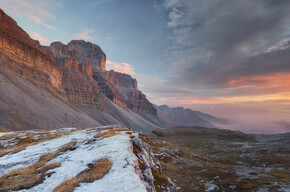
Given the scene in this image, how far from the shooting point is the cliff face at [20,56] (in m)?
74.1

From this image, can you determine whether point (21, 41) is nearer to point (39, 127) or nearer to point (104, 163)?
point (39, 127)

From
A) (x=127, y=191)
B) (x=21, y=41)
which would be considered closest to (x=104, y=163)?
(x=127, y=191)

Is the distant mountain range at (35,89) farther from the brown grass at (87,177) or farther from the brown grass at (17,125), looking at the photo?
the brown grass at (87,177)

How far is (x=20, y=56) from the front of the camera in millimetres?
81812

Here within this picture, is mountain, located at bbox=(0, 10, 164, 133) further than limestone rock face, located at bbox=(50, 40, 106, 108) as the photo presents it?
No

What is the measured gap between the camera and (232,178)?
18984 millimetres

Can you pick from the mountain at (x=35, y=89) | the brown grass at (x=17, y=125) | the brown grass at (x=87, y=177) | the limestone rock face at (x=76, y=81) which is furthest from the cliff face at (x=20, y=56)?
the brown grass at (x=87, y=177)

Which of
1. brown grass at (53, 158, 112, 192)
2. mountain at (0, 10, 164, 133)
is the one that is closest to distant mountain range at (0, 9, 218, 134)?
mountain at (0, 10, 164, 133)

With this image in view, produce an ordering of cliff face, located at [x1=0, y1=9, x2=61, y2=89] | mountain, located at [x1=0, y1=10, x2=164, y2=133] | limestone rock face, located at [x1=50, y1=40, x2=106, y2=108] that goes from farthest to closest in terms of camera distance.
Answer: limestone rock face, located at [x1=50, y1=40, x2=106, y2=108]
cliff face, located at [x1=0, y1=9, x2=61, y2=89]
mountain, located at [x1=0, y1=10, x2=164, y2=133]

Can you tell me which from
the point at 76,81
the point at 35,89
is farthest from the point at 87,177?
the point at 76,81

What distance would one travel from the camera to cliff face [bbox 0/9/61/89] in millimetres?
74125

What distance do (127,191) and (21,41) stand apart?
11739 cm

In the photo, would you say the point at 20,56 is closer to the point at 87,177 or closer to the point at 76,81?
the point at 76,81

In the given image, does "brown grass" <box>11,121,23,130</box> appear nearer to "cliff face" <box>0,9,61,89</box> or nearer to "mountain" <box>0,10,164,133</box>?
"mountain" <box>0,10,164,133</box>
